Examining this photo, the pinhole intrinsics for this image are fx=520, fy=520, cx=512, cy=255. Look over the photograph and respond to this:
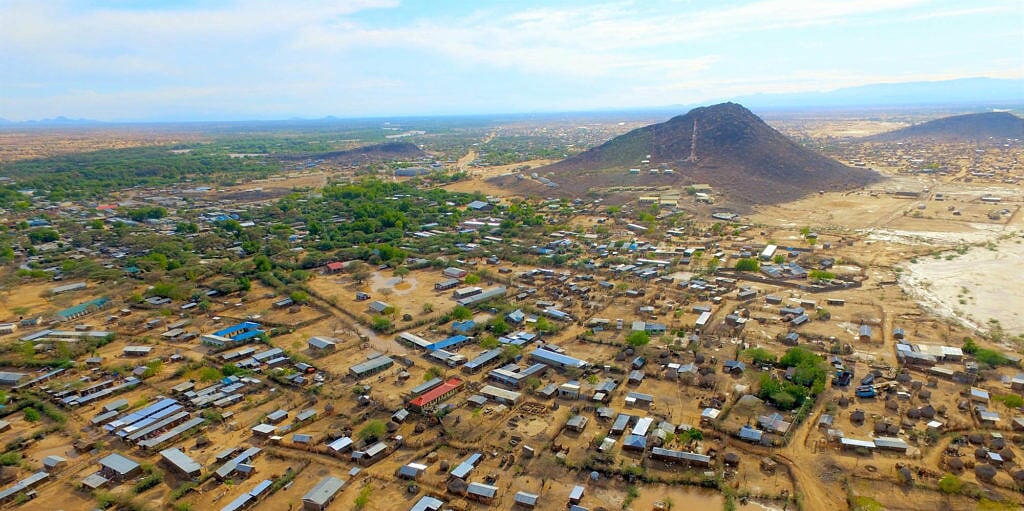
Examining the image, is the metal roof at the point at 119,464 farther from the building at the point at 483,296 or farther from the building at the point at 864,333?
the building at the point at 864,333

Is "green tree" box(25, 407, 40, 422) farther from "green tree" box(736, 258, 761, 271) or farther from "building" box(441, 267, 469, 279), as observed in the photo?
"green tree" box(736, 258, 761, 271)

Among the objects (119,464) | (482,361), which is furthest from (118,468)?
(482,361)

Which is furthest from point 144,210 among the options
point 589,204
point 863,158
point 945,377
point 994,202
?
point 863,158

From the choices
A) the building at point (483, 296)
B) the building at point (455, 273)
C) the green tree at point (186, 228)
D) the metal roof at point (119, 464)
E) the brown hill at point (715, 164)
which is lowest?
the metal roof at point (119, 464)

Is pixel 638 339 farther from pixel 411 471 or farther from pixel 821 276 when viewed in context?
pixel 821 276

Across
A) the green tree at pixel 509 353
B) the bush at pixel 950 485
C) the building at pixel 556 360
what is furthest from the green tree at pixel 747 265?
the bush at pixel 950 485

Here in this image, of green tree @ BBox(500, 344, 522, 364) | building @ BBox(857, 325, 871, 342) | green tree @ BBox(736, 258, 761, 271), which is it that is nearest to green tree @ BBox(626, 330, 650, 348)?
green tree @ BBox(500, 344, 522, 364)

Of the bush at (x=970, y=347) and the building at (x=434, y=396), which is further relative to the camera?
the bush at (x=970, y=347)
